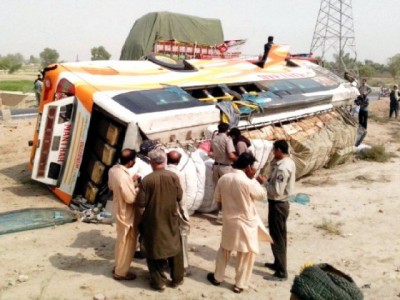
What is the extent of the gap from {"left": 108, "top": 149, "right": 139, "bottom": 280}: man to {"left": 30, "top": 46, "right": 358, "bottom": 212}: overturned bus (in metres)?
1.80

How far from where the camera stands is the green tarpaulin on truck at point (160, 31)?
24891 mm

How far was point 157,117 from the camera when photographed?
6.81 meters

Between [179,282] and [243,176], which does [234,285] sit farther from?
[243,176]

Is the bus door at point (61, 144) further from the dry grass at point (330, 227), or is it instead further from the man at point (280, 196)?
the dry grass at point (330, 227)

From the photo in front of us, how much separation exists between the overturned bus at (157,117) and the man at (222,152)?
346 millimetres

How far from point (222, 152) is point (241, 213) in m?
2.12

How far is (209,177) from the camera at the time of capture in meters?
7.10

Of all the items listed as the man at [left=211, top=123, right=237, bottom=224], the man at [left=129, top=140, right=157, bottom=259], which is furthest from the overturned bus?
the man at [left=211, top=123, right=237, bottom=224]

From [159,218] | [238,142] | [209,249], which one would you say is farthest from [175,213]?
[238,142]

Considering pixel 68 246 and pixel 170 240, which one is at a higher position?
pixel 170 240

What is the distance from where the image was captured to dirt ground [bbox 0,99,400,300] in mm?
4707

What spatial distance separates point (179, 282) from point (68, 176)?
3210 millimetres

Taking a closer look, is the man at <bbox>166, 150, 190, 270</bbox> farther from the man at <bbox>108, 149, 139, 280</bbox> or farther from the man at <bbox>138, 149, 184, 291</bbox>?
the man at <bbox>108, 149, 139, 280</bbox>

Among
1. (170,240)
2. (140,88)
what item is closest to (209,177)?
(140,88)
